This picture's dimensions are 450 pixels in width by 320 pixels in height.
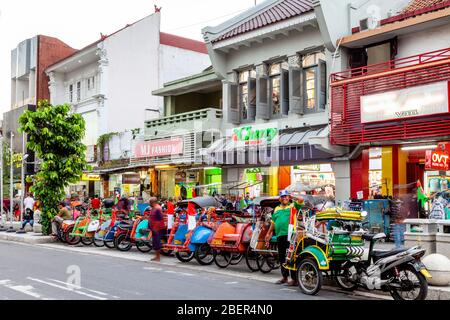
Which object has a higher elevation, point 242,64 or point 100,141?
point 242,64

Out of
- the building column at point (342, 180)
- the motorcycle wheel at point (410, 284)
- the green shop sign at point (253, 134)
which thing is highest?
the green shop sign at point (253, 134)

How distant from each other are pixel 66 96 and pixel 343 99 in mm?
25525

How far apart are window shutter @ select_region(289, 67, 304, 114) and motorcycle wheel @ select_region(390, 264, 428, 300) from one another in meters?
13.4

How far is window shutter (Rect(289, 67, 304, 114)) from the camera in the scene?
73.9ft

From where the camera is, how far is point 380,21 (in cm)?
1997

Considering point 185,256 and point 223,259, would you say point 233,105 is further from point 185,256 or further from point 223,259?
point 223,259

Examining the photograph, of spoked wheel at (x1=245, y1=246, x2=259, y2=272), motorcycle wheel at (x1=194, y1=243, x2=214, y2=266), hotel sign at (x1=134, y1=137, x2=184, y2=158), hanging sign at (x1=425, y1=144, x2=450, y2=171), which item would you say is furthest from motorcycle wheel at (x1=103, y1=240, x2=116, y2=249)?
hanging sign at (x1=425, y1=144, x2=450, y2=171)

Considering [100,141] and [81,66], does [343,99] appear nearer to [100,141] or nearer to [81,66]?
[100,141]

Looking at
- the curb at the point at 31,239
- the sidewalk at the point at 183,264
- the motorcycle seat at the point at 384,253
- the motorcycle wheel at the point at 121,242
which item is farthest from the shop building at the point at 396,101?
the curb at the point at 31,239

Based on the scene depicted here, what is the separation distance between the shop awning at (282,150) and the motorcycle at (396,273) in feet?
33.9

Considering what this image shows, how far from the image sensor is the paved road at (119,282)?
10.1m

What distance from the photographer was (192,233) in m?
14.8

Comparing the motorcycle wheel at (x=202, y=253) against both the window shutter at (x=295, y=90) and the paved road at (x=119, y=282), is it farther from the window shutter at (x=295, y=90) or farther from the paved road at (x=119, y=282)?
the window shutter at (x=295, y=90)
